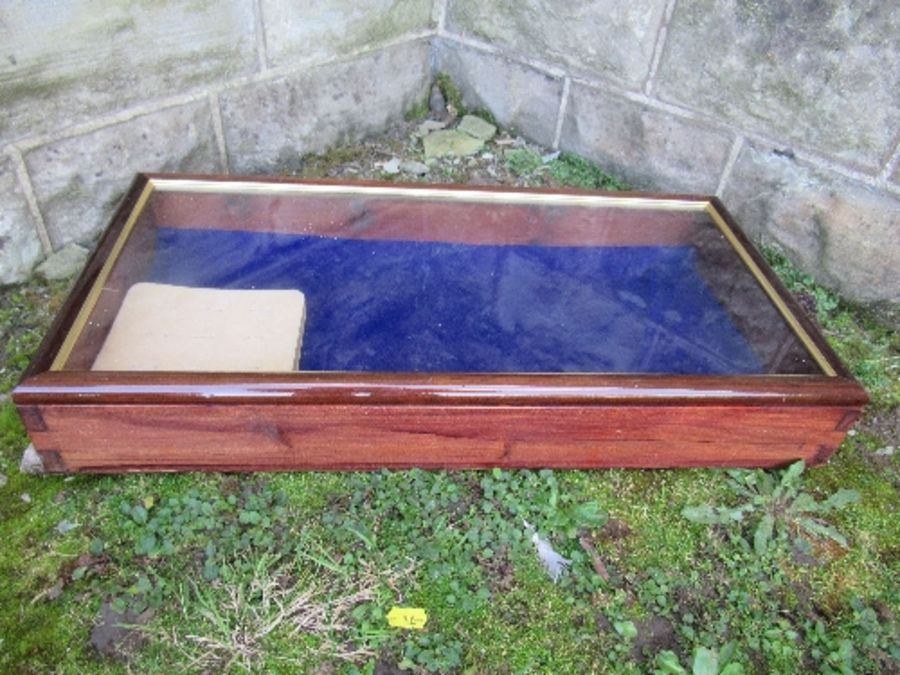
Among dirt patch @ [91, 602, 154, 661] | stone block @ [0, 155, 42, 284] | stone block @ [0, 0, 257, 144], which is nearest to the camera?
dirt patch @ [91, 602, 154, 661]

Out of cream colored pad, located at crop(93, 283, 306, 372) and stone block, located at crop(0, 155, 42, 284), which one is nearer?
cream colored pad, located at crop(93, 283, 306, 372)

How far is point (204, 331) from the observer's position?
2.17 meters

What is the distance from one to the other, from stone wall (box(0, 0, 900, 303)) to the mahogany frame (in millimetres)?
724

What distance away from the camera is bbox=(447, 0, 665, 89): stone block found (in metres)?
3.15

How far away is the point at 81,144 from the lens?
8.91 ft

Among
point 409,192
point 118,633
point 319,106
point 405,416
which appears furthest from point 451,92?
point 118,633

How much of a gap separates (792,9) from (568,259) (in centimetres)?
124

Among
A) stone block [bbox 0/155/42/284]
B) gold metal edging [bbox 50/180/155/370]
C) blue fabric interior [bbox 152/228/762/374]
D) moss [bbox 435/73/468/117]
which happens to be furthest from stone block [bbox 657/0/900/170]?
stone block [bbox 0/155/42/284]

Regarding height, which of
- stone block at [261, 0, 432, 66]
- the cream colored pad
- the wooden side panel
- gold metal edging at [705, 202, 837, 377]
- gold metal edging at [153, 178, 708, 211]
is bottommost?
the wooden side panel

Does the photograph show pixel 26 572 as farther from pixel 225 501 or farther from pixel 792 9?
pixel 792 9

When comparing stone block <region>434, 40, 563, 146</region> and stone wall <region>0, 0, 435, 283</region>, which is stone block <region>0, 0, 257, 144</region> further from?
stone block <region>434, 40, 563, 146</region>

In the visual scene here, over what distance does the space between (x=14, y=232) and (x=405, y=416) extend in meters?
1.67

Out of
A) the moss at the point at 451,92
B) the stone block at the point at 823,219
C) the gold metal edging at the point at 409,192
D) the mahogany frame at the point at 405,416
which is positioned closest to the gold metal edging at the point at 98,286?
the mahogany frame at the point at 405,416

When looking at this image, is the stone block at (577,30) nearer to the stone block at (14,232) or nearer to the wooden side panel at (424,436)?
the wooden side panel at (424,436)
